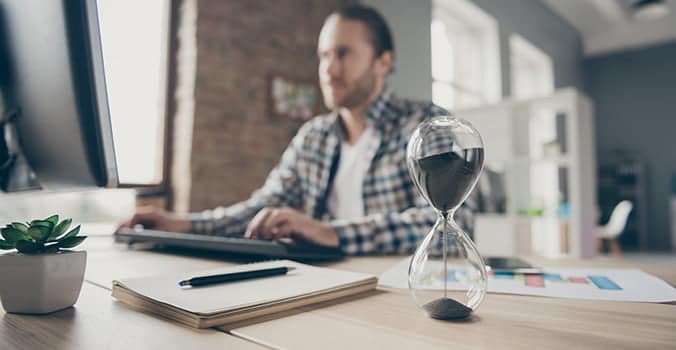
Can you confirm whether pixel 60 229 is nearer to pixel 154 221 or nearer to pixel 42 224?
pixel 42 224

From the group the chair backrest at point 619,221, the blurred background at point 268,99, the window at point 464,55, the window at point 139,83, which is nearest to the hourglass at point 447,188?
the blurred background at point 268,99

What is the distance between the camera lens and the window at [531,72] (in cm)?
616

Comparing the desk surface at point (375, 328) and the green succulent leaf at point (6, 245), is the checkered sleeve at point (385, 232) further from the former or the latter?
the green succulent leaf at point (6, 245)

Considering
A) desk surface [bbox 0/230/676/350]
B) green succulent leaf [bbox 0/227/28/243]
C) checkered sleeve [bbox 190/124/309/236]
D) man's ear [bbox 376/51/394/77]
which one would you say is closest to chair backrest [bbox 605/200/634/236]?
man's ear [bbox 376/51/394/77]

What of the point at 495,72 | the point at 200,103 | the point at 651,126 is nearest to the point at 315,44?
the point at 200,103

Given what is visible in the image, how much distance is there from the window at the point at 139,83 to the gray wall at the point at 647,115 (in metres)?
7.67

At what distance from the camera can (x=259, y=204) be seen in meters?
1.52

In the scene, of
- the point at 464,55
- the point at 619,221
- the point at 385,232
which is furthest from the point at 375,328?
the point at 619,221

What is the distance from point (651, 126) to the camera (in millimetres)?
7590

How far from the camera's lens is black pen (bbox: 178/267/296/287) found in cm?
53

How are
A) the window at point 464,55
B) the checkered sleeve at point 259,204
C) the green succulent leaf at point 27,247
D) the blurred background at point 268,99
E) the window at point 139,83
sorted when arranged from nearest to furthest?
1. the green succulent leaf at point 27,247
2. the checkered sleeve at point 259,204
3. the window at point 139,83
4. the blurred background at point 268,99
5. the window at point 464,55

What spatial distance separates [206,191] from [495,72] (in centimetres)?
364

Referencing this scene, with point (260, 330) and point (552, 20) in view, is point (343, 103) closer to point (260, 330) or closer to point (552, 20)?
point (260, 330)

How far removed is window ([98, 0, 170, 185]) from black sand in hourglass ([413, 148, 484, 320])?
233 cm
